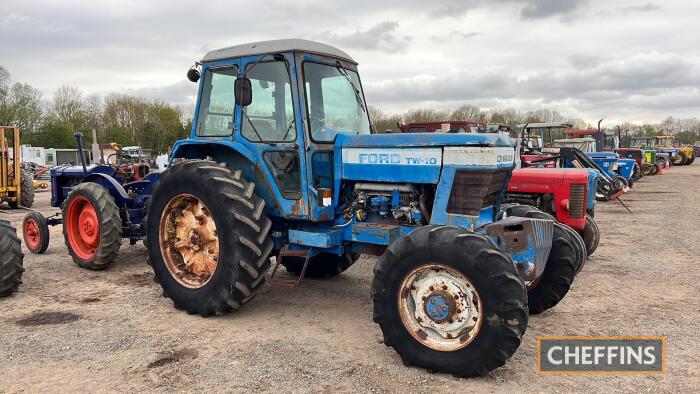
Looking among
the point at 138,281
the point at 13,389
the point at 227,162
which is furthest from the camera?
the point at 138,281

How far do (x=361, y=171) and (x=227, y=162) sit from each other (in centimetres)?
152

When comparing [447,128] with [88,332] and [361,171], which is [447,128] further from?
[88,332]

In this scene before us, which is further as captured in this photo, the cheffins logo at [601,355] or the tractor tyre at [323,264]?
the tractor tyre at [323,264]

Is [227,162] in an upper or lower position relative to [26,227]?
upper

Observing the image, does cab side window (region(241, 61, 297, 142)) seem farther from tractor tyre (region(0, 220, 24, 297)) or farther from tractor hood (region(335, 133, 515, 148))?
tractor tyre (region(0, 220, 24, 297))

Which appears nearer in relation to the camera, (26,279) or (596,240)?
(26,279)

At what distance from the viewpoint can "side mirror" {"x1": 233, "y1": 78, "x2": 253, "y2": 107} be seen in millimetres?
4762

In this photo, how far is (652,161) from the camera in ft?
100

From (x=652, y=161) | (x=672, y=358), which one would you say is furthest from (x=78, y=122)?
(x=672, y=358)

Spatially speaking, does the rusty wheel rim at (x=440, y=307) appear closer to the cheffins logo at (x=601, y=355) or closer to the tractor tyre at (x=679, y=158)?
the cheffins logo at (x=601, y=355)

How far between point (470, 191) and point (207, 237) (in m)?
2.52

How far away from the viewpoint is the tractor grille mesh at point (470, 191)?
14.2ft

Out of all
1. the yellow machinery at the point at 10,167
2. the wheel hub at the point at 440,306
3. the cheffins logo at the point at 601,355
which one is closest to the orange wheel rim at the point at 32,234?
the wheel hub at the point at 440,306

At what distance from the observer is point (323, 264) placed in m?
6.38
